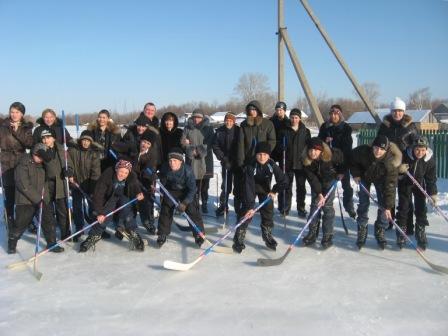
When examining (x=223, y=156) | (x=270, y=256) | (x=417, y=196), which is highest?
(x=223, y=156)

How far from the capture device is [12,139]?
4.91 metres

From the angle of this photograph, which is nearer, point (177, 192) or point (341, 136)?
point (177, 192)

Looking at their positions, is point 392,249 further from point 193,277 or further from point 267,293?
point 193,277

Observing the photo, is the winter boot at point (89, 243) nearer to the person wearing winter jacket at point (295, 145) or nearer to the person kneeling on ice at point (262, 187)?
the person kneeling on ice at point (262, 187)

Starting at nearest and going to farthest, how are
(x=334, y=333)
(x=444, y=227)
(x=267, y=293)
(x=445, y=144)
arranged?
(x=334, y=333) → (x=267, y=293) → (x=444, y=227) → (x=445, y=144)

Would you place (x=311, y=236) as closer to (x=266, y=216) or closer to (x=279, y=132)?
(x=266, y=216)

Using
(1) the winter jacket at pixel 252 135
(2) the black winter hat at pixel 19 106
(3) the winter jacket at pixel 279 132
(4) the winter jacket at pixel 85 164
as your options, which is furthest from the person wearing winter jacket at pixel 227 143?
(2) the black winter hat at pixel 19 106

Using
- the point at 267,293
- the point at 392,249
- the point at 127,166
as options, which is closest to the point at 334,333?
the point at 267,293

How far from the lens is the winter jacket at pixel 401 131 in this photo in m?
4.83

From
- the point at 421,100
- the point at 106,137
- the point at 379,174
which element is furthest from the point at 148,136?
the point at 421,100

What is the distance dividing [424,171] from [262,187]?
183cm

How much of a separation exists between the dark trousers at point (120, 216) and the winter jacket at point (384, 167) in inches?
108

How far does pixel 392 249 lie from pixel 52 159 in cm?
403

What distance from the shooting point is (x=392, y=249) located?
4395mm
